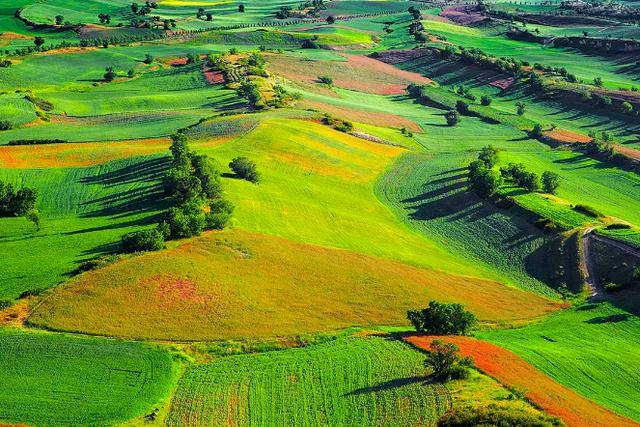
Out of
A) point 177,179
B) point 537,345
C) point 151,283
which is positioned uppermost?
point 177,179

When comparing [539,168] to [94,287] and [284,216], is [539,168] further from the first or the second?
[94,287]

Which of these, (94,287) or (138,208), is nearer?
(94,287)

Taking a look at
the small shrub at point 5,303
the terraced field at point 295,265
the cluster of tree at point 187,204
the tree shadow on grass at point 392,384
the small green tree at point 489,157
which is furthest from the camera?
the small green tree at point 489,157

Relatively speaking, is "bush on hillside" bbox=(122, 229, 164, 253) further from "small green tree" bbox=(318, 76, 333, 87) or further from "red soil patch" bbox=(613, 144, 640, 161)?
"small green tree" bbox=(318, 76, 333, 87)

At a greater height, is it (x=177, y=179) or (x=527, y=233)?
(x=177, y=179)

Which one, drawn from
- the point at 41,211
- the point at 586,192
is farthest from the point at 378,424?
the point at 586,192

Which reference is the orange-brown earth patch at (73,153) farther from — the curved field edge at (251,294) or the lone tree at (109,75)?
the lone tree at (109,75)

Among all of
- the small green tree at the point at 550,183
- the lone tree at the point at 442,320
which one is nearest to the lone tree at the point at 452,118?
the small green tree at the point at 550,183
